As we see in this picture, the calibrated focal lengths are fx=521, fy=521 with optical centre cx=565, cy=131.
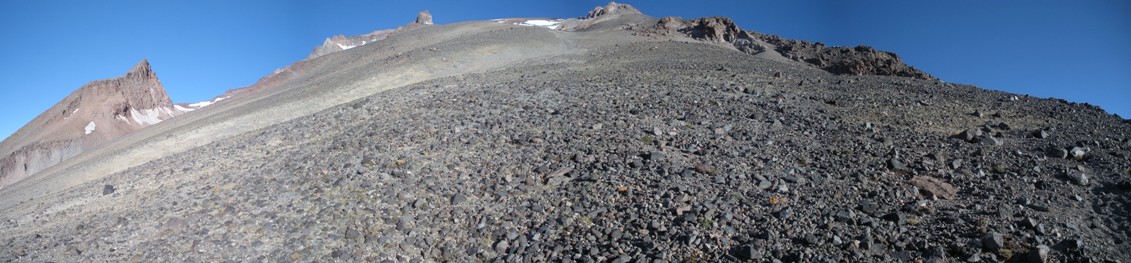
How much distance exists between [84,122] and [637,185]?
29590 millimetres

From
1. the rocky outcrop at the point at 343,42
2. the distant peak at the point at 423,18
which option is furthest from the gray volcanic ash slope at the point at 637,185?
the distant peak at the point at 423,18

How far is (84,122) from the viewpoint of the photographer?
2480 cm

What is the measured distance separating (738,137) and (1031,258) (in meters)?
4.83

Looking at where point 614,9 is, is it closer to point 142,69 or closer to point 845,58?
point 845,58

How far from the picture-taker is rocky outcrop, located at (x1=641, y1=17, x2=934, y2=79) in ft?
60.8

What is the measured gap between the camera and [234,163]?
10.7 metres

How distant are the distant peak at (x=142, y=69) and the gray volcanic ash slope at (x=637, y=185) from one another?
74.3 ft

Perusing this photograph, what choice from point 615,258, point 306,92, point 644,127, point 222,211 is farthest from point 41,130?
point 615,258

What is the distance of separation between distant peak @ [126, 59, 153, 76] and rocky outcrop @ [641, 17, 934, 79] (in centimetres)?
2990

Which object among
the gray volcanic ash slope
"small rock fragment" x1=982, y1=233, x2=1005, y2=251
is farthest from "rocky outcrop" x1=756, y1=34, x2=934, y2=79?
"small rock fragment" x1=982, y1=233, x2=1005, y2=251

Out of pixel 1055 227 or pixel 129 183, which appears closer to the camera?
pixel 1055 227

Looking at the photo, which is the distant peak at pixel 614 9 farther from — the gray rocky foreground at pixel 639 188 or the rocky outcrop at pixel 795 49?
the gray rocky foreground at pixel 639 188

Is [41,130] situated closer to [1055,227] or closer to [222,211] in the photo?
[222,211]

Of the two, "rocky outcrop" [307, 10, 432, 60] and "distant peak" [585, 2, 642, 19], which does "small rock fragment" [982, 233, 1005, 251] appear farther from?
"distant peak" [585, 2, 642, 19]
